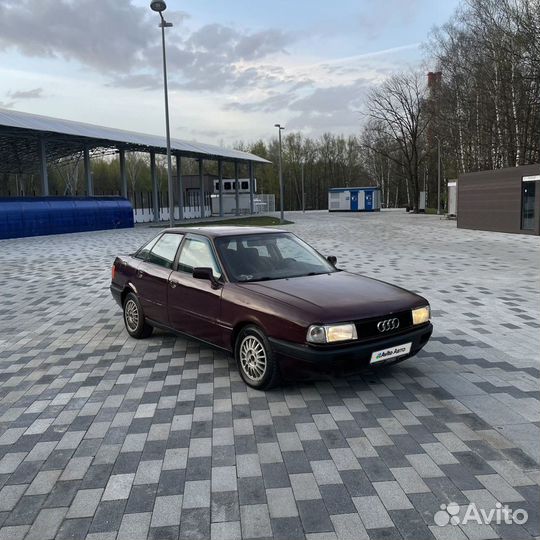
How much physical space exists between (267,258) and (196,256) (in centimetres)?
82

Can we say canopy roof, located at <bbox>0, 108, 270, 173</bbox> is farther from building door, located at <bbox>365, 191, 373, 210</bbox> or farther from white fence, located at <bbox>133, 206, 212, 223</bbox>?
building door, located at <bbox>365, 191, 373, 210</bbox>

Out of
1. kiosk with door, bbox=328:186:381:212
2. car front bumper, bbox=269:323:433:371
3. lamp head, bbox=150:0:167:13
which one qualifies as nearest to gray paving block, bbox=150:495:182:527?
car front bumper, bbox=269:323:433:371

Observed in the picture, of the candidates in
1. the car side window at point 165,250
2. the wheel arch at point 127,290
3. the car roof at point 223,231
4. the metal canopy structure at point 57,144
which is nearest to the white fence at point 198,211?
the metal canopy structure at point 57,144

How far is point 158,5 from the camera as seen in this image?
1639cm

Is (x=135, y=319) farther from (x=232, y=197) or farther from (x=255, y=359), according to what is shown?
(x=232, y=197)

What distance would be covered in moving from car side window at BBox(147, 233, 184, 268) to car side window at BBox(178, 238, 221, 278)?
19 centimetres

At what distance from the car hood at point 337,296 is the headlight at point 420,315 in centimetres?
6

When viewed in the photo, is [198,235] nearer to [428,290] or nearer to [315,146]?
[428,290]

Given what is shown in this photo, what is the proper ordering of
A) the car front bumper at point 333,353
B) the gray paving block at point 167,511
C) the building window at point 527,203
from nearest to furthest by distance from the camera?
1. the gray paving block at point 167,511
2. the car front bumper at point 333,353
3. the building window at point 527,203

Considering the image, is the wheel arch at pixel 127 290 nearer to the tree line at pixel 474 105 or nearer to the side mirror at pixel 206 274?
the side mirror at pixel 206 274

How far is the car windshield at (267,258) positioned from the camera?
5.22 m

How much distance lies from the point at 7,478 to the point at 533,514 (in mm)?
3325

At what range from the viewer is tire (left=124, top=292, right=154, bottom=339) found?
637cm

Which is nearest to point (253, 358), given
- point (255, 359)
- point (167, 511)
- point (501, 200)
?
point (255, 359)
